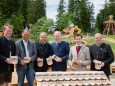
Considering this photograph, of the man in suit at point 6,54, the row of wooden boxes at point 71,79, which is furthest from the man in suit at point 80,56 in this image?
the man in suit at point 6,54

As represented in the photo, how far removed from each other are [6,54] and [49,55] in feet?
3.21

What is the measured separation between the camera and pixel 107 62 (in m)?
6.92

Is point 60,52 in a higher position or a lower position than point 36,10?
higher

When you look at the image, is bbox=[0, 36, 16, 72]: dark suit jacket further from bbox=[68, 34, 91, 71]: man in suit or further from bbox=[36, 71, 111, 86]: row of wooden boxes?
bbox=[68, 34, 91, 71]: man in suit

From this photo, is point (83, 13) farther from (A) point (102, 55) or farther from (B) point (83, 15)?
(A) point (102, 55)

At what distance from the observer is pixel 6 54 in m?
6.62

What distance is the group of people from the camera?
6.68m

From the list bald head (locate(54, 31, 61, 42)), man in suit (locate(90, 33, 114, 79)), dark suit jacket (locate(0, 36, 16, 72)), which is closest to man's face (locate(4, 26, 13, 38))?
dark suit jacket (locate(0, 36, 16, 72))

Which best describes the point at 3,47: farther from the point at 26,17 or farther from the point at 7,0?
the point at 26,17

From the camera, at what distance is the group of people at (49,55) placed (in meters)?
6.68

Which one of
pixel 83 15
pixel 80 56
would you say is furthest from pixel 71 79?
pixel 83 15

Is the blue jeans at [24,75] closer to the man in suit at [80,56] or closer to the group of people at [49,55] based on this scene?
the group of people at [49,55]

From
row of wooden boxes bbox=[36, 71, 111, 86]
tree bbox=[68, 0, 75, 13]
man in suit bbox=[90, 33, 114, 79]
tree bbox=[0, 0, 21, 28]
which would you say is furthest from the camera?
tree bbox=[68, 0, 75, 13]

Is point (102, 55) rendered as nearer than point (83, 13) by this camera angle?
Yes
